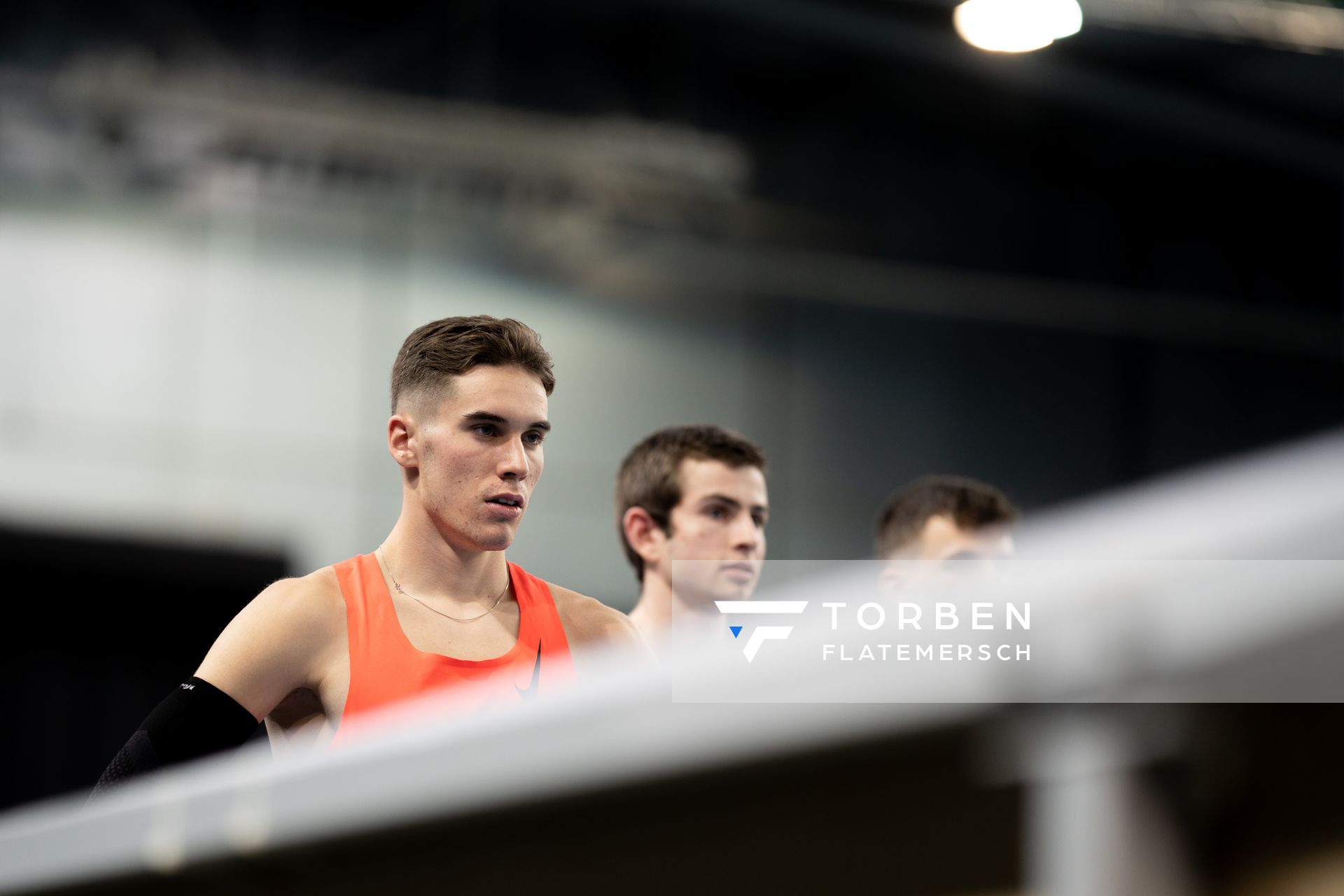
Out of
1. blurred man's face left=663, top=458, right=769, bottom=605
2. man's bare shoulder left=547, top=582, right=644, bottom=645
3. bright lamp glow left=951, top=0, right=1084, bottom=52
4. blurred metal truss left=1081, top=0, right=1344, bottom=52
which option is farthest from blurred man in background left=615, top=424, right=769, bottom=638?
blurred metal truss left=1081, top=0, right=1344, bottom=52

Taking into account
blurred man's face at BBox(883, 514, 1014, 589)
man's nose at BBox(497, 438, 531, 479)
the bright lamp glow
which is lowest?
man's nose at BBox(497, 438, 531, 479)

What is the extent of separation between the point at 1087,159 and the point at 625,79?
333cm

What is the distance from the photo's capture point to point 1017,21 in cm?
432

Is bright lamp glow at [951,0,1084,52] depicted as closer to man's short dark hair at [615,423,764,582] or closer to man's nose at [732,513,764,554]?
man's short dark hair at [615,423,764,582]

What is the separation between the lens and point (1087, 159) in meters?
10.2

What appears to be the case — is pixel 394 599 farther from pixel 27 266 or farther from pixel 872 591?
pixel 27 266

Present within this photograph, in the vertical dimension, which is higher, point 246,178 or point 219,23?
point 219,23

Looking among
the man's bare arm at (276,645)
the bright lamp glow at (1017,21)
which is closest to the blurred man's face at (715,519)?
the man's bare arm at (276,645)

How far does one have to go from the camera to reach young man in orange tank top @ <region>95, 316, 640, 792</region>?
146 cm

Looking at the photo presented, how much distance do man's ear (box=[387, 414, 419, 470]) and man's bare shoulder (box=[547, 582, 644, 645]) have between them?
0.25 meters

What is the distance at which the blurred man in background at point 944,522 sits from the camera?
3.23 metres

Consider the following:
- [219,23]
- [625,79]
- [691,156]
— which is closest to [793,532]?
[691,156]

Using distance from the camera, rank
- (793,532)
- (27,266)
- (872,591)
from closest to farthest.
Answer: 1. (872,591)
2. (27,266)
3. (793,532)

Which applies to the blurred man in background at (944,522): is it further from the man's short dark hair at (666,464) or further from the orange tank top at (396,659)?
the orange tank top at (396,659)
